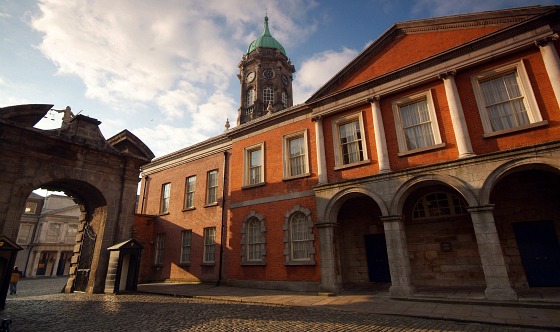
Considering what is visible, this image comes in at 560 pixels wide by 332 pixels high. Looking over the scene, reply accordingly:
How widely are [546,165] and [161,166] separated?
882 inches

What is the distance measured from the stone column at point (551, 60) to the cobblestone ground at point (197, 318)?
25.8ft

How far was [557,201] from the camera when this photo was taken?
10125 millimetres

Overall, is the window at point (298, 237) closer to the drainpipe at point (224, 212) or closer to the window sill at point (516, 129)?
the drainpipe at point (224, 212)

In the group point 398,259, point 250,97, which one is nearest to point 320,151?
point 398,259

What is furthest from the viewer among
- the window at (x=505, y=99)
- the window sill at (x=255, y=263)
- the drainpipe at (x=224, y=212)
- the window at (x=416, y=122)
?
the drainpipe at (x=224, y=212)

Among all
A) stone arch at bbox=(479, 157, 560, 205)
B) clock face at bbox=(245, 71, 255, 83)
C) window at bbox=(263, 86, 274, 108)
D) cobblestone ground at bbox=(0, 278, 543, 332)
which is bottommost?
cobblestone ground at bbox=(0, 278, 543, 332)

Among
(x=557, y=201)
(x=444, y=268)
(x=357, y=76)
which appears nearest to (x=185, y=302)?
(x=444, y=268)

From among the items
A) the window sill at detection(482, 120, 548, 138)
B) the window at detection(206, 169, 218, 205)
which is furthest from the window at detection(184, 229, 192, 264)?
the window sill at detection(482, 120, 548, 138)

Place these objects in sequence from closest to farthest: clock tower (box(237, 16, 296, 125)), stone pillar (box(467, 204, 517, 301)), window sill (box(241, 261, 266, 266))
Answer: stone pillar (box(467, 204, 517, 301)), window sill (box(241, 261, 266, 266)), clock tower (box(237, 16, 296, 125))

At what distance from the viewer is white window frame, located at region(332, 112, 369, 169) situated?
12.7m

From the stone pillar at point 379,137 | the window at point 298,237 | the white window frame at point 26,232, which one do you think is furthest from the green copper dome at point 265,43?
the white window frame at point 26,232

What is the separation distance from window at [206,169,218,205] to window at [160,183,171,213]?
13.7 ft

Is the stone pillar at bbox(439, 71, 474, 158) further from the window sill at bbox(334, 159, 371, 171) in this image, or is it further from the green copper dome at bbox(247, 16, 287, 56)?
the green copper dome at bbox(247, 16, 287, 56)

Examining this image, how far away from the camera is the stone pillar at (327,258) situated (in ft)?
38.7
